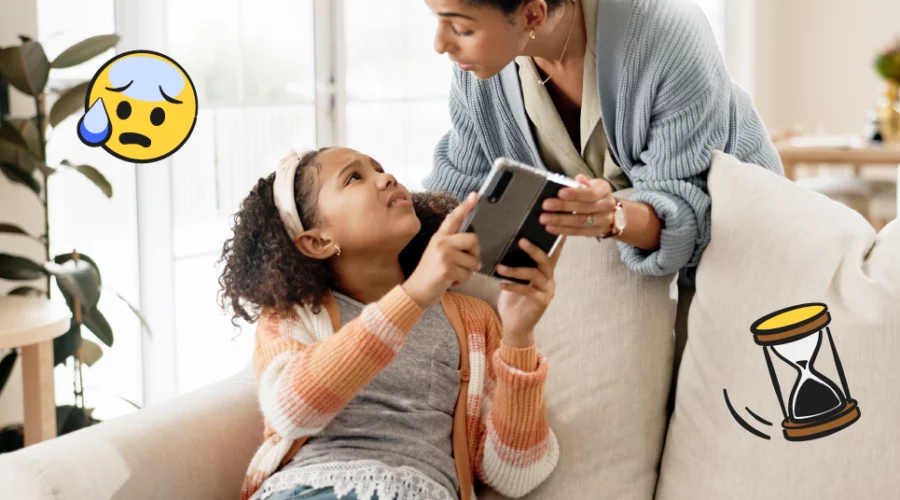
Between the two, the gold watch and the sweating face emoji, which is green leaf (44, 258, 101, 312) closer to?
the sweating face emoji

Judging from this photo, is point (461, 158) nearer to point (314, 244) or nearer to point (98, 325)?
point (314, 244)

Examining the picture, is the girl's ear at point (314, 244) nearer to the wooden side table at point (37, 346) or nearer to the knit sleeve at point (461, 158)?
the knit sleeve at point (461, 158)

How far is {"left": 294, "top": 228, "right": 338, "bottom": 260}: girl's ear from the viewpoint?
1.41m

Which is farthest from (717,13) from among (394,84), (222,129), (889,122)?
(222,129)

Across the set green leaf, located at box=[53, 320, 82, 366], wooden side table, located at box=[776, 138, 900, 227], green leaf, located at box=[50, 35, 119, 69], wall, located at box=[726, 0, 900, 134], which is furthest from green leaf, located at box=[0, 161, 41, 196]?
wall, located at box=[726, 0, 900, 134]

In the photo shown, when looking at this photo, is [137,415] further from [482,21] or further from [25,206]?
[25,206]

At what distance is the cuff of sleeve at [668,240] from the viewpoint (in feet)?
4.71

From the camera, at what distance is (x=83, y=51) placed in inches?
82.0

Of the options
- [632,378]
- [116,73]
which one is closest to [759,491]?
[632,378]

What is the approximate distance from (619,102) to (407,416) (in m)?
0.58

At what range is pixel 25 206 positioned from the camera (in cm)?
227

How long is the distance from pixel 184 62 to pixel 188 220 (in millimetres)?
463

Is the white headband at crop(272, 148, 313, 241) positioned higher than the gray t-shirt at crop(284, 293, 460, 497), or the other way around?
the white headband at crop(272, 148, 313, 241)

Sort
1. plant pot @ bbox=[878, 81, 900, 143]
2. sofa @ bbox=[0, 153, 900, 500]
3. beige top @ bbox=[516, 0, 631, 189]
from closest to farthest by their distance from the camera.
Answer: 1. sofa @ bbox=[0, 153, 900, 500]
2. beige top @ bbox=[516, 0, 631, 189]
3. plant pot @ bbox=[878, 81, 900, 143]
